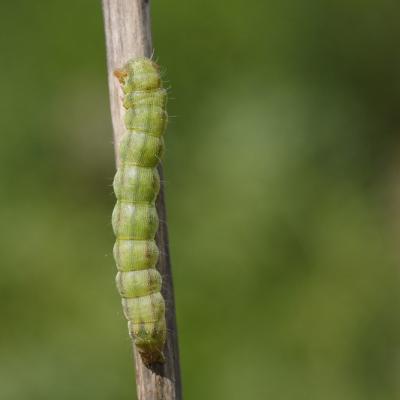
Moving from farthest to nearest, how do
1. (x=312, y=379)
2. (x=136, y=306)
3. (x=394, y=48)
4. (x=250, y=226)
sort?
(x=394, y=48) < (x=250, y=226) < (x=312, y=379) < (x=136, y=306)

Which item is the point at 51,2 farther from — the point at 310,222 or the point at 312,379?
the point at 312,379

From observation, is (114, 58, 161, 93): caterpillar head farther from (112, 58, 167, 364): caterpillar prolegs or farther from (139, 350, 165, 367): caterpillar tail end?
(139, 350, 165, 367): caterpillar tail end

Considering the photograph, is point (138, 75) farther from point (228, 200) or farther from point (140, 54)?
point (228, 200)

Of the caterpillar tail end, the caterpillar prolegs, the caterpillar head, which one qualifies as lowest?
the caterpillar tail end

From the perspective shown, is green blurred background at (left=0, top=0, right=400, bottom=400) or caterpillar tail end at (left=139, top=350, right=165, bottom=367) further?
green blurred background at (left=0, top=0, right=400, bottom=400)

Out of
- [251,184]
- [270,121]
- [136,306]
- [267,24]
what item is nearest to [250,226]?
[251,184]

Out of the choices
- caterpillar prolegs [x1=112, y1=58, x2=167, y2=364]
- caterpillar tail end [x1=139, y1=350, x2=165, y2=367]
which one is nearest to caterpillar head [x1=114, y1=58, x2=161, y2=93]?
caterpillar prolegs [x1=112, y1=58, x2=167, y2=364]

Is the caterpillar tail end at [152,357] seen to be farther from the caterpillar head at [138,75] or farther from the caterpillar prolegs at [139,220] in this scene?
the caterpillar head at [138,75]
